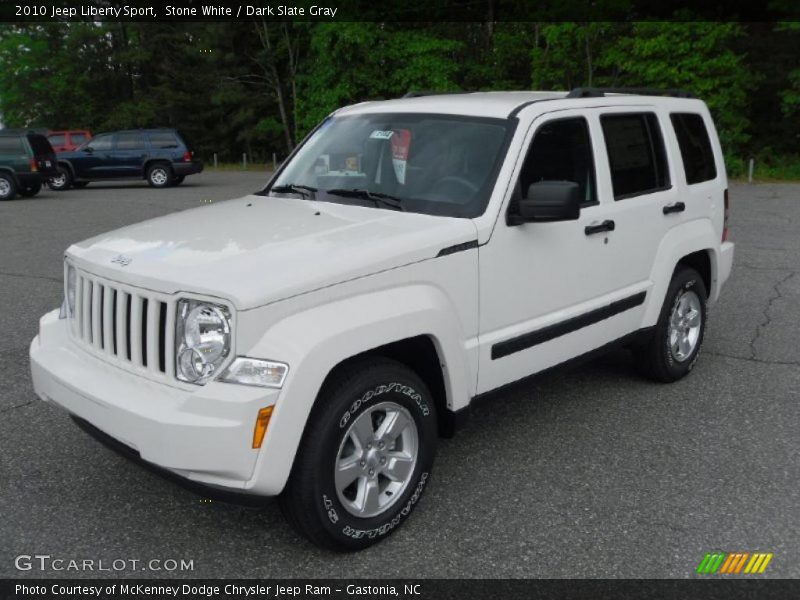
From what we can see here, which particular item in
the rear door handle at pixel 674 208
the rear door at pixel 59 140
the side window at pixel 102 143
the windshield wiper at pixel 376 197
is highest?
the rear door at pixel 59 140

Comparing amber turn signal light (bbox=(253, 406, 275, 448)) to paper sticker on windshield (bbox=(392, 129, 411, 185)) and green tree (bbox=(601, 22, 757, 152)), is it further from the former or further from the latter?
green tree (bbox=(601, 22, 757, 152))

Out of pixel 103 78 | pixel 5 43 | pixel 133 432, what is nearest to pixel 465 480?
pixel 133 432

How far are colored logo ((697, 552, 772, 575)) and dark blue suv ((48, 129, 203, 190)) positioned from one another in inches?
895

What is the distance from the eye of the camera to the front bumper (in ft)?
9.26

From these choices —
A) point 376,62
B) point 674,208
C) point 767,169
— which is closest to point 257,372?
point 674,208

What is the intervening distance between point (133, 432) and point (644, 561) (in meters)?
2.11

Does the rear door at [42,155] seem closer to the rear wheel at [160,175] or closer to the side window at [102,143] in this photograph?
the side window at [102,143]

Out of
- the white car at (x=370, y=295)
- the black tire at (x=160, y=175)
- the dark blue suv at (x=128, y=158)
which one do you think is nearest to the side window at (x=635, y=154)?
the white car at (x=370, y=295)

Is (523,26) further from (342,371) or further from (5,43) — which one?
(342,371)

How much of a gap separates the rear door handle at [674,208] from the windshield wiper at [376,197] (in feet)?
6.31

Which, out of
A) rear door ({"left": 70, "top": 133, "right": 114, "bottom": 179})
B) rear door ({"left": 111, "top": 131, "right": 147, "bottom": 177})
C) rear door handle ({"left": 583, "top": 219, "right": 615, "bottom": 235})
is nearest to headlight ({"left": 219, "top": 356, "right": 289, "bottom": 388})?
rear door handle ({"left": 583, "top": 219, "right": 615, "bottom": 235})

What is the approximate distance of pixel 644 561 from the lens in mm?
3232

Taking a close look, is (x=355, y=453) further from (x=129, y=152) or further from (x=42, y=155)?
(x=129, y=152)

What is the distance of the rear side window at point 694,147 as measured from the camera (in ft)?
17.4
